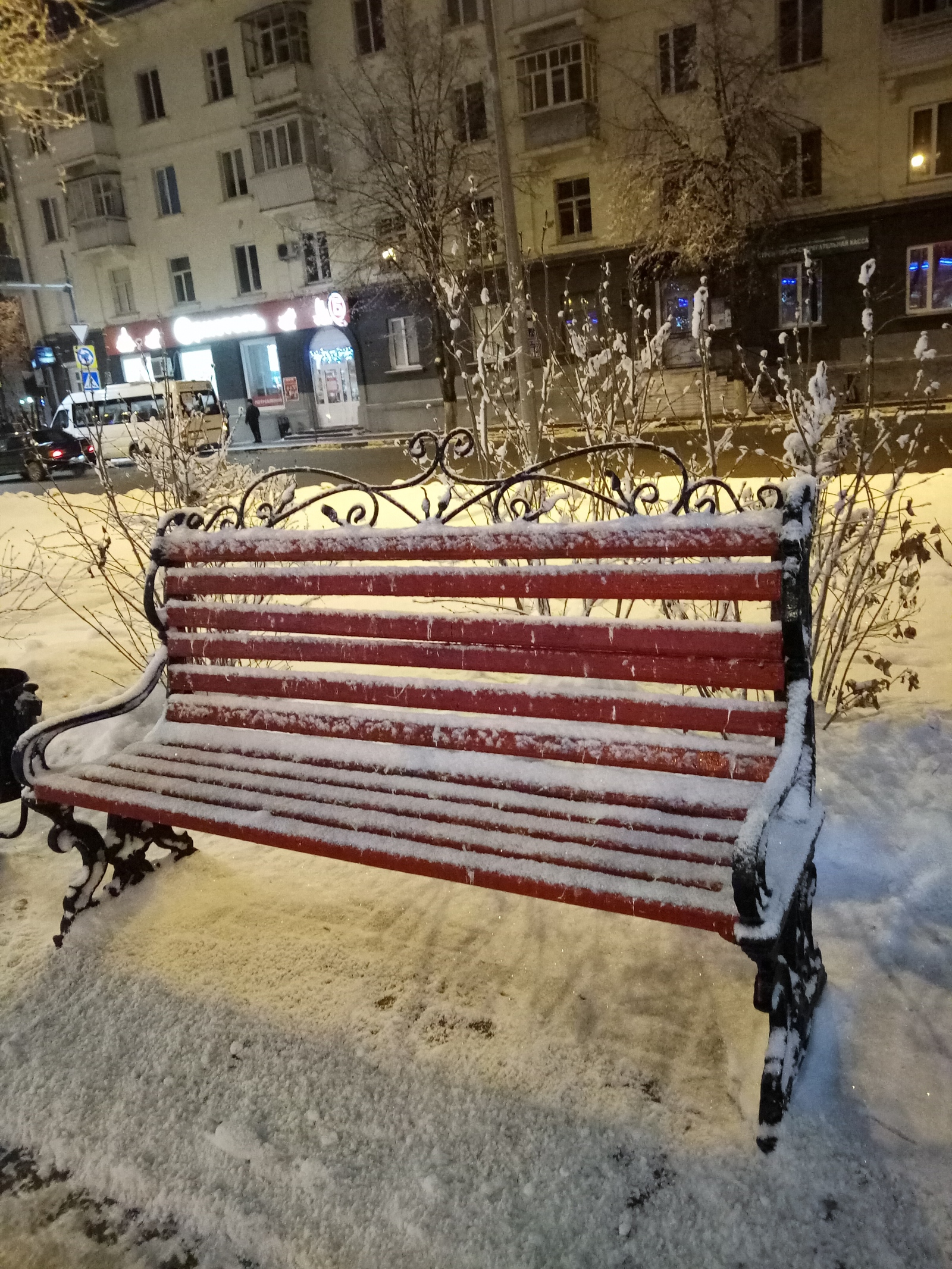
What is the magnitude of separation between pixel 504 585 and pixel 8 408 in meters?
45.3

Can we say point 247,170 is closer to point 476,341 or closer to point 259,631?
point 476,341

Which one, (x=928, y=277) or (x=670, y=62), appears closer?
(x=928, y=277)

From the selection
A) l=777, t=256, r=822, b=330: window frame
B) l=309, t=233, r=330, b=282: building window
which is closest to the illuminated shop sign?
l=309, t=233, r=330, b=282: building window

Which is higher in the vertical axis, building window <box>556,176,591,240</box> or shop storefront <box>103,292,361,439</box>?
building window <box>556,176,591,240</box>

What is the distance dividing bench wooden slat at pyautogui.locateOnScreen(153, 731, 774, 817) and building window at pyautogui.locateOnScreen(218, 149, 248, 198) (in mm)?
32306

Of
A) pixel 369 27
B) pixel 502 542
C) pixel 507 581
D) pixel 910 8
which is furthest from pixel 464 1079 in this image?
pixel 369 27

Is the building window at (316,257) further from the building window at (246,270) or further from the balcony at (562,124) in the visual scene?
the balcony at (562,124)

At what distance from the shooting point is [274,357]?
3231cm

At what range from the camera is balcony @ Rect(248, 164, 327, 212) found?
28.6 metres

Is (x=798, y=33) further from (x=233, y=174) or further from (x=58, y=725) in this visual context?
(x=58, y=725)

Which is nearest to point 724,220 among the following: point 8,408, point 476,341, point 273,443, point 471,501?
point 273,443

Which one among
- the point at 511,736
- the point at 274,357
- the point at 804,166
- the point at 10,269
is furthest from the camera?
the point at 10,269

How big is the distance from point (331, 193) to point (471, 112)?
535 centimetres

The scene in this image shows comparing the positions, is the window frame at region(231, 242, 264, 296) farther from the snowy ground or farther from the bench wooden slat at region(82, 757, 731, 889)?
the snowy ground
